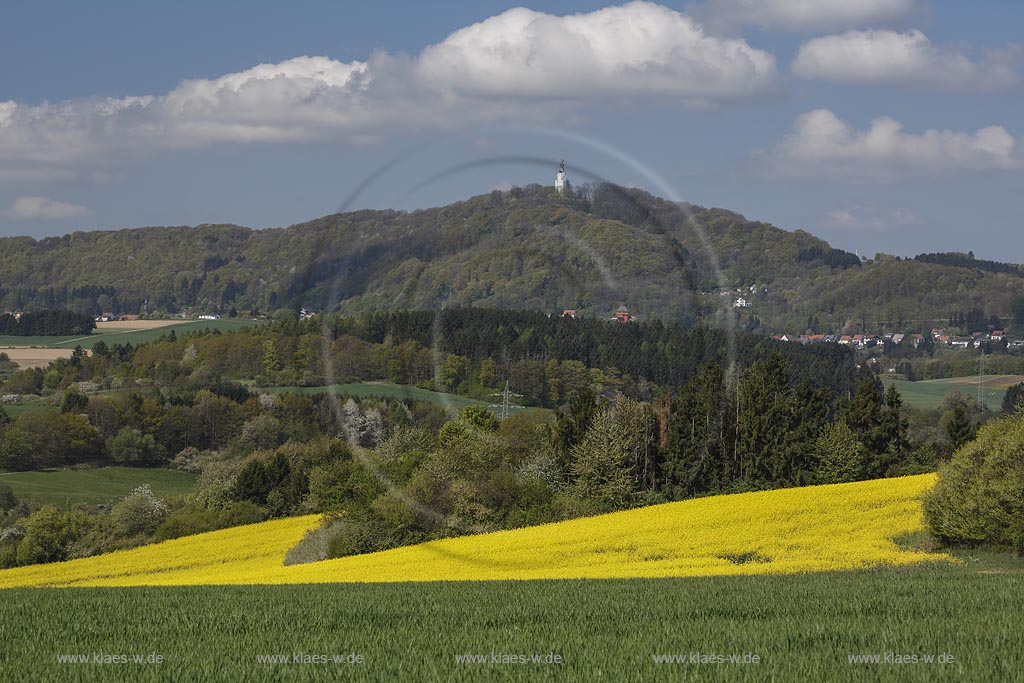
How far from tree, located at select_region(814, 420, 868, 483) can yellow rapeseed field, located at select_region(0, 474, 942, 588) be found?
746 inches

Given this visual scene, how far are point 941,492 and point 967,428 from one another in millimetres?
52398

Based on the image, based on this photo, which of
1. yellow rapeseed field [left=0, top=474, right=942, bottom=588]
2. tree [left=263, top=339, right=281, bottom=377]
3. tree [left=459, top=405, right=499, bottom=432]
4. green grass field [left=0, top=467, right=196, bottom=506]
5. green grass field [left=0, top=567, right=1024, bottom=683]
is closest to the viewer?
green grass field [left=0, top=567, right=1024, bottom=683]

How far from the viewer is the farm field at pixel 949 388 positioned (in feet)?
531

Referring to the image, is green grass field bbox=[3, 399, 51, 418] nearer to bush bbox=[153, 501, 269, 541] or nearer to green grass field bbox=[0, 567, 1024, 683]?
bush bbox=[153, 501, 269, 541]

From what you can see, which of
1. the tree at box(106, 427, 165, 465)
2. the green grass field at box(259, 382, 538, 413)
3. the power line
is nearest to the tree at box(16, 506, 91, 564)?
the power line

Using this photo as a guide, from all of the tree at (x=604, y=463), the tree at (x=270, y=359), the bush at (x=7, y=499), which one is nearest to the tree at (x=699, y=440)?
the tree at (x=604, y=463)

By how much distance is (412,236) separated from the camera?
115 feet

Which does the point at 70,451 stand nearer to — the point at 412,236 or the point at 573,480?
the point at 573,480

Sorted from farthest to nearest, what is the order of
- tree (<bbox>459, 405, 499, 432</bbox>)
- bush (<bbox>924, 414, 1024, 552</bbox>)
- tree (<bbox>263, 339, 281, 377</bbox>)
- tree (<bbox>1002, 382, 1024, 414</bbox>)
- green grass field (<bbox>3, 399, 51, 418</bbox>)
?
tree (<bbox>1002, 382, 1024, 414</bbox>), green grass field (<bbox>3, 399, 51, 418</bbox>), tree (<bbox>263, 339, 281, 377</bbox>), tree (<bbox>459, 405, 499, 432</bbox>), bush (<bbox>924, 414, 1024, 552</bbox>)

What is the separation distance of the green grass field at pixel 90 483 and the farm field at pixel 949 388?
94790 millimetres

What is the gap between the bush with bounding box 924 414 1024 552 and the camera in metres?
43.4

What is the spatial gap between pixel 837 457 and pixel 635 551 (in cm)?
4176

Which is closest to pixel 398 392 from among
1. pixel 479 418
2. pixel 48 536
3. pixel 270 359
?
pixel 479 418

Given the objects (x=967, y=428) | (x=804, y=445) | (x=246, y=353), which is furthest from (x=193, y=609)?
(x=246, y=353)
